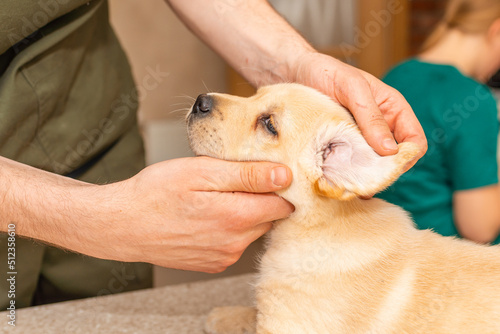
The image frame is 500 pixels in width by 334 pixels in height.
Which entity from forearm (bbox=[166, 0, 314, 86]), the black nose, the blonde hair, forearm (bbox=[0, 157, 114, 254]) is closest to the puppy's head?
the black nose

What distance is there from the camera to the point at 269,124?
1.05 metres

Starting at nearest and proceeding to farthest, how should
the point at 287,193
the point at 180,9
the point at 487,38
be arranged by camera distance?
the point at 287,193, the point at 180,9, the point at 487,38

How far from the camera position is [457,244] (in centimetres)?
94

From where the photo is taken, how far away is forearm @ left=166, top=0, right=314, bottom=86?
1163 mm

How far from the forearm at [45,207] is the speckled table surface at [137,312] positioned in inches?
10.0

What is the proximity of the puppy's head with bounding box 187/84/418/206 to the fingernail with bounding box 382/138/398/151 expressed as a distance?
0.06ft

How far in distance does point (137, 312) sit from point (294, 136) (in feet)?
1.74

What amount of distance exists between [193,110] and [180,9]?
1.10ft

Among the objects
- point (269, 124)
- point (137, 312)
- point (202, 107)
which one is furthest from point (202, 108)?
point (137, 312)

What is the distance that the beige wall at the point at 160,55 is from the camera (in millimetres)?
3088

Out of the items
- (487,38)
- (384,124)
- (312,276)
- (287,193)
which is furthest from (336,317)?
(487,38)

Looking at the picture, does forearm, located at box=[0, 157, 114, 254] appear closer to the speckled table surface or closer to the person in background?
the speckled table surface

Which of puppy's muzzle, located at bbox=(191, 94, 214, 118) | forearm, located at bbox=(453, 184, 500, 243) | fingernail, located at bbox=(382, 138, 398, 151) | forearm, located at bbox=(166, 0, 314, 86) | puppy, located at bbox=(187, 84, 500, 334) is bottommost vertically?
forearm, located at bbox=(453, 184, 500, 243)

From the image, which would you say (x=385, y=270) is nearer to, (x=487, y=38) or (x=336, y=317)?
(x=336, y=317)
